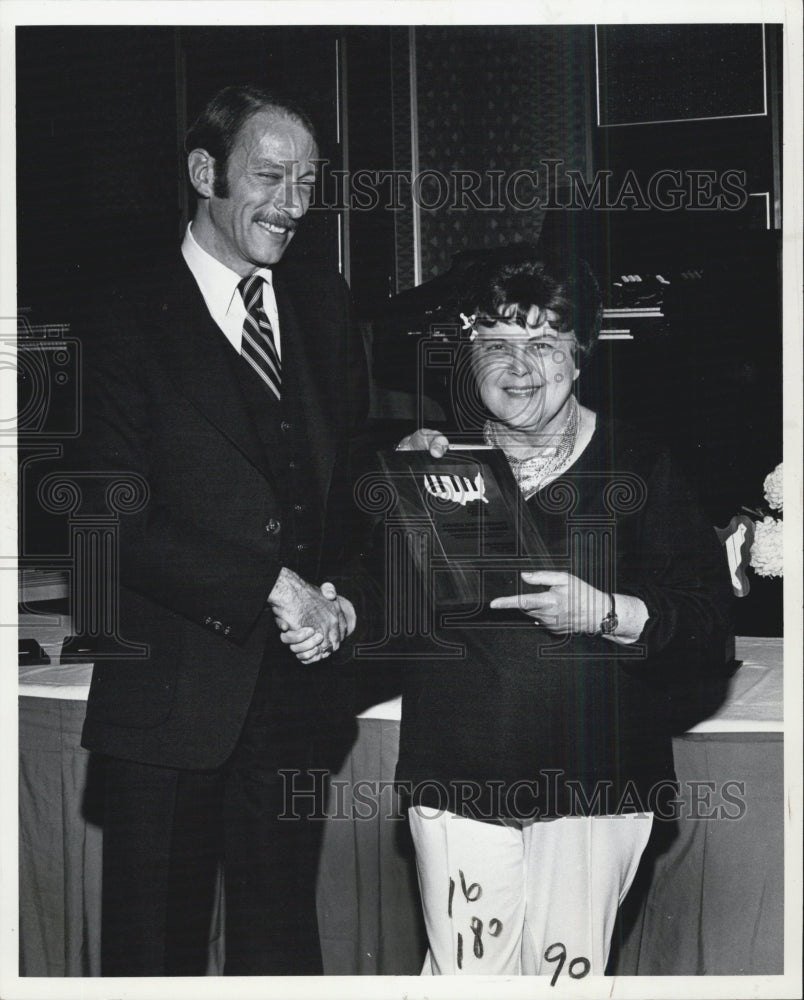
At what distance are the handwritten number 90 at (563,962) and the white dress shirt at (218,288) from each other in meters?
1.23

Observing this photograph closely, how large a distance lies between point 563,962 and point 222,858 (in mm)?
655

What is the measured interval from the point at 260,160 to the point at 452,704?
40.2 inches

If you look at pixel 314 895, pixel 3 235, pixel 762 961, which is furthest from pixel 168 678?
pixel 762 961

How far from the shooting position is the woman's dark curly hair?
65.1 inches

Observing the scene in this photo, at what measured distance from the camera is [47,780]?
1775mm

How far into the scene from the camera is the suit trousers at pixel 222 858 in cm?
167

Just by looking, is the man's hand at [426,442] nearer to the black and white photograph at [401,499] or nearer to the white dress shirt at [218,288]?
the black and white photograph at [401,499]

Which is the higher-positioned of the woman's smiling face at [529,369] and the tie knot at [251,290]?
the tie knot at [251,290]

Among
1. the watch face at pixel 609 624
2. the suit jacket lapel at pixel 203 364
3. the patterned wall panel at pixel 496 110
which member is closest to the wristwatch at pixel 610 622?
the watch face at pixel 609 624

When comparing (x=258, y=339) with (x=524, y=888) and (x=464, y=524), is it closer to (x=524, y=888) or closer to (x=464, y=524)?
(x=464, y=524)

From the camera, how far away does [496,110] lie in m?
1.77
